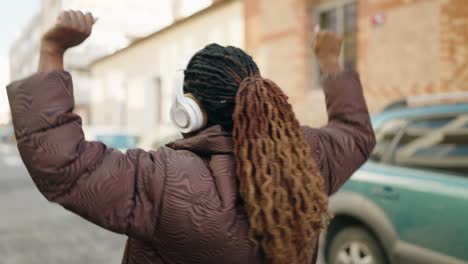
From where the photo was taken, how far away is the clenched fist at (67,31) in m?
1.11

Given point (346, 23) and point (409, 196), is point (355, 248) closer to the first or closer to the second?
point (409, 196)

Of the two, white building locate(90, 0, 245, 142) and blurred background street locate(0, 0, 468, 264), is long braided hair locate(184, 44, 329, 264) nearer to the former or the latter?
blurred background street locate(0, 0, 468, 264)

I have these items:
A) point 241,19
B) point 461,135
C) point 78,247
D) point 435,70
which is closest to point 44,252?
point 78,247

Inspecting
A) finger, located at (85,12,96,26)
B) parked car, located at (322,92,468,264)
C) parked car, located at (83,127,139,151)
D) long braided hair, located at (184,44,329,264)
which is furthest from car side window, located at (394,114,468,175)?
parked car, located at (83,127,139,151)

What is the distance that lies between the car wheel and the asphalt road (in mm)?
2294

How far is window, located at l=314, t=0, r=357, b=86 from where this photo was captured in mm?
9883

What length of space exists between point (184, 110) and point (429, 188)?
2.41 m

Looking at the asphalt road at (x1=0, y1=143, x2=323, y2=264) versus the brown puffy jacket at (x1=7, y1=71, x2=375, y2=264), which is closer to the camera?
the brown puffy jacket at (x1=7, y1=71, x2=375, y2=264)

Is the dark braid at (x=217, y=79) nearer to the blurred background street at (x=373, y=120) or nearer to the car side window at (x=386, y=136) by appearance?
the blurred background street at (x=373, y=120)

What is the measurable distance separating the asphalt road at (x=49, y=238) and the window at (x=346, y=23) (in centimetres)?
634

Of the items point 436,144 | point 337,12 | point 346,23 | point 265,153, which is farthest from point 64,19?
point 337,12

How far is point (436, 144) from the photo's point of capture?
3354 mm

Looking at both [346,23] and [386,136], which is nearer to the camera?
[386,136]

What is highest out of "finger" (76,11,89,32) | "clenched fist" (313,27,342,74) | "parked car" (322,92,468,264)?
"finger" (76,11,89,32)
